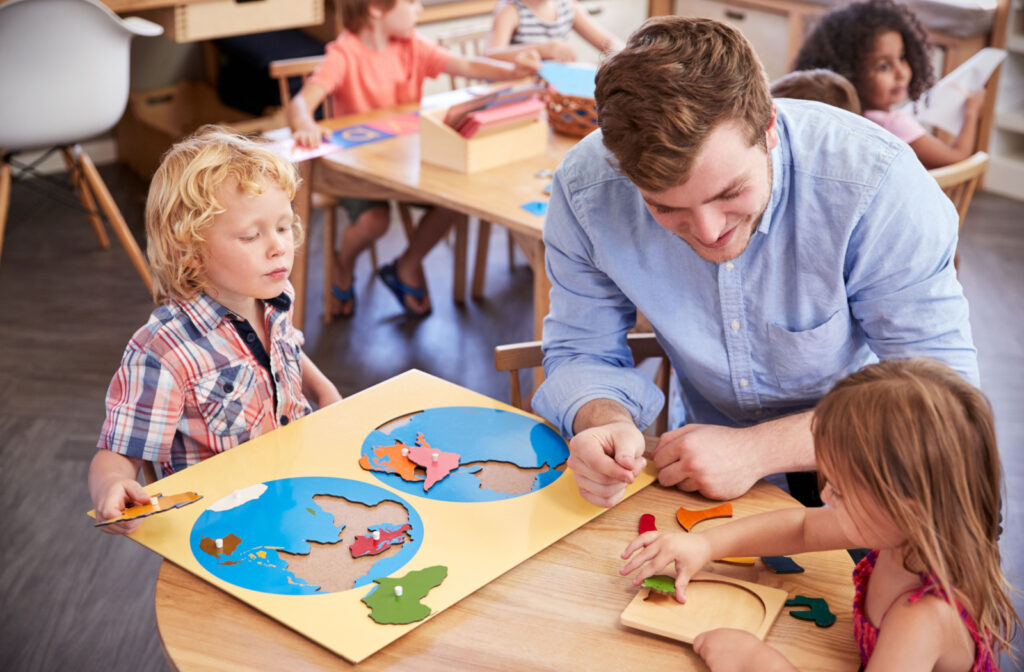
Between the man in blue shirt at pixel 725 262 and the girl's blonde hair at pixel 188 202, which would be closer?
the man in blue shirt at pixel 725 262

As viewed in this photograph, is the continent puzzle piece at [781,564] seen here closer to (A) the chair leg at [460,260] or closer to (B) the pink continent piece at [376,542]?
(B) the pink continent piece at [376,542]

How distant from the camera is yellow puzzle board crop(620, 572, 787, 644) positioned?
0.98 metres

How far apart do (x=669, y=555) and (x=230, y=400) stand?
688mm

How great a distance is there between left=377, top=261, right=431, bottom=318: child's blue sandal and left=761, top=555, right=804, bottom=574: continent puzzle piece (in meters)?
2.32

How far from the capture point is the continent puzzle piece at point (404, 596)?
3.23ft

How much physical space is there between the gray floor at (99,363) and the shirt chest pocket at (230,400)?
746 mm

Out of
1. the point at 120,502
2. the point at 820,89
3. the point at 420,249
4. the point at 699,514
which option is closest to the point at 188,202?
the point at 120,502

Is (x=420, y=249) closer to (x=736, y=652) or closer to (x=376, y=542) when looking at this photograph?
(x=376, y=542)

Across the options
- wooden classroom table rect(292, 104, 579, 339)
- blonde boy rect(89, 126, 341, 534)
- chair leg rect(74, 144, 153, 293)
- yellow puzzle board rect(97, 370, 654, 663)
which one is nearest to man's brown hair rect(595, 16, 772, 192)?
yellow puzzle board rect(97, 370, 654, 663)

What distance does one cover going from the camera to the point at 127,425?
131 cm

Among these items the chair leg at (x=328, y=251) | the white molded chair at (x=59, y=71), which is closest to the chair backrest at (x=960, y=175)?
the chair leg at (x=328, y=251)

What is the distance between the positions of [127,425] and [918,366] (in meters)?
0.94

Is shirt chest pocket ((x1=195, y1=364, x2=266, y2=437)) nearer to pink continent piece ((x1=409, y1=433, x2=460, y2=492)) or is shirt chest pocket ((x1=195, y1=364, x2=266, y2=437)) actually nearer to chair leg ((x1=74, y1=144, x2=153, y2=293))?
pink continent piece ((x1=409, y1=433, x2=460, y2=492))

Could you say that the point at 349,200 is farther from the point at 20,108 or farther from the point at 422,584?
the point at 422,584
